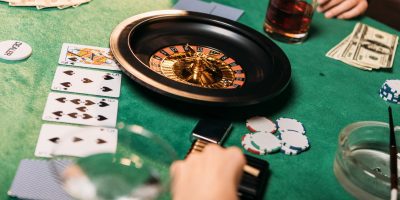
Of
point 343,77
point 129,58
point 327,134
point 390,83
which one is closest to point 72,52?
point 129,58

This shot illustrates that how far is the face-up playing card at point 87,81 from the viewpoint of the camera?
1.36m

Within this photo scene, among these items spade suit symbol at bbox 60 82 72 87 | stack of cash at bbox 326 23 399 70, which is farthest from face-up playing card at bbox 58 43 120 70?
stack of cash at bbox 326 23 399 70

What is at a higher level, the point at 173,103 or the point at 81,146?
the point at 81,146

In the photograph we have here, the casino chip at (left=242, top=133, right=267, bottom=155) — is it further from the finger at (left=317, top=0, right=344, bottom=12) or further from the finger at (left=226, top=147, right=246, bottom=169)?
the finger at (left=317, top=0, right=344, bottom=12)

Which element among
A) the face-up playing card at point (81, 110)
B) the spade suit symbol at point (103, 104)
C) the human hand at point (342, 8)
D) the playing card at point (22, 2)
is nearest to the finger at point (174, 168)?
the face-up playing card at point (81, 110)

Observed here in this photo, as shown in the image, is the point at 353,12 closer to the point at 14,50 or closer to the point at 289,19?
the point at 289,19

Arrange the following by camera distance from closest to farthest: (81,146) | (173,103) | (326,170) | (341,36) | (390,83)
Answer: (81,146) < (326,170) < (173,103) < (390,83) < (341,36)

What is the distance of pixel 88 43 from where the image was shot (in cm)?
159

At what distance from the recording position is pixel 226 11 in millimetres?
1942

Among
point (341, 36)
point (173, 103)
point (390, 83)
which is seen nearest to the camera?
point (173, 103)

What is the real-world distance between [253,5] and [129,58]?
2.75 ft

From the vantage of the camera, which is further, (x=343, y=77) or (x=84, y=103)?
(x=343, y=77)

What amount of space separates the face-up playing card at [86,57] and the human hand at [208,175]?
66cm

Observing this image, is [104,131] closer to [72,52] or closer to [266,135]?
[266,135]
